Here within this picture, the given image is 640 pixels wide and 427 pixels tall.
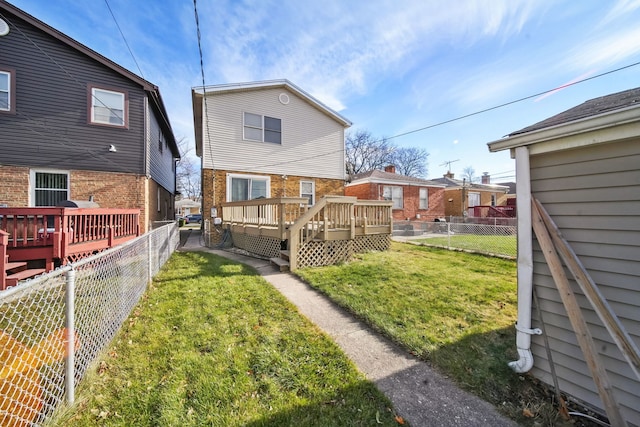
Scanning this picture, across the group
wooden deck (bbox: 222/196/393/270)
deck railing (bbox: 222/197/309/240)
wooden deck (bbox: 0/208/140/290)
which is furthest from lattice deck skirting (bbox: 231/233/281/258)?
wooden deck (bbox: 0/208/140/290)

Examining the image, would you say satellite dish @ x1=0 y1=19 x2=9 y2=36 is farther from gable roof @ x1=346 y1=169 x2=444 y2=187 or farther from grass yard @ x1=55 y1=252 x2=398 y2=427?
gable roof @ x1=346 y1=169 x2=444 y2=187

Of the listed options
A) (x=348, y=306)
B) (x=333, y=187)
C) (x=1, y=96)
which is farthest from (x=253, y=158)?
(x=348, y=306)

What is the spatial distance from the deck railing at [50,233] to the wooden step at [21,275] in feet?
0.63

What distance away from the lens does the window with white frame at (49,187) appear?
8484 millimetres

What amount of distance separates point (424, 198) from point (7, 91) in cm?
2153

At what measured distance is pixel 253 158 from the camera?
1192 centimetres

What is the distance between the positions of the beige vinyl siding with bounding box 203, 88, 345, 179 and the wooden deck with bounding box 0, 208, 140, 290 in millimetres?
5884

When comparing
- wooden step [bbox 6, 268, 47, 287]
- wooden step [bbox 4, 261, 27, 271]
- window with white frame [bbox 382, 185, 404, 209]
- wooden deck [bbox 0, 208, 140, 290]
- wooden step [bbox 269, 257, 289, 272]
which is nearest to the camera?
wooden step [bbox 6, 268, 47, 287]

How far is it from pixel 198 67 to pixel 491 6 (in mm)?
7452

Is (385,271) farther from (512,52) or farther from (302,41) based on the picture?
(302,41)

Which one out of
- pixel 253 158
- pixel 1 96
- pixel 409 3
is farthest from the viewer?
pixel 253 158

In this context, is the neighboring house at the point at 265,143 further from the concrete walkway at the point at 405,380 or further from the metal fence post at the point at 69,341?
the metal fence post at the point at 69,341

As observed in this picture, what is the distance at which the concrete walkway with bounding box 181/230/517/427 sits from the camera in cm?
224

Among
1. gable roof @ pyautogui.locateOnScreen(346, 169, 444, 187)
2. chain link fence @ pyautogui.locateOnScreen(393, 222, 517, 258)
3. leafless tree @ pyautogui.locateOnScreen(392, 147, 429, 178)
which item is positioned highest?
leafless tree @ pyautogui.locateOnScreen(392, 147, 429, 178)
